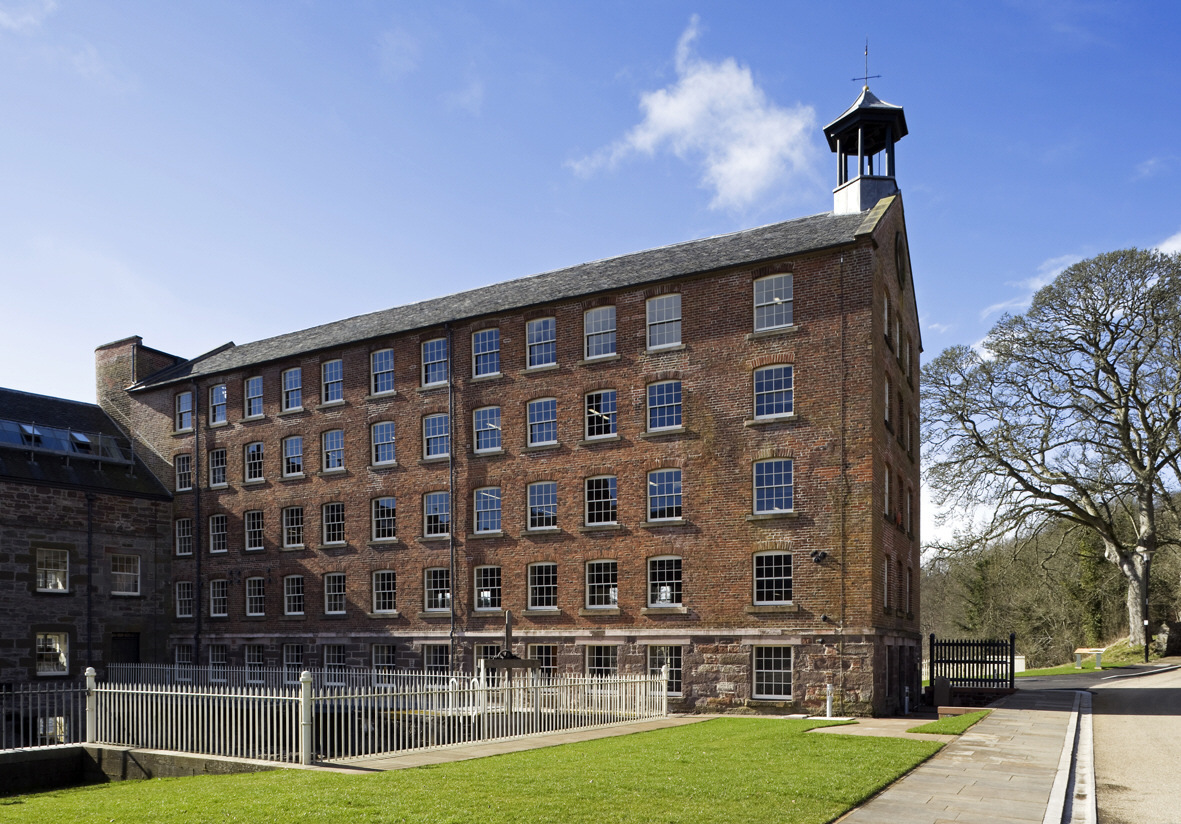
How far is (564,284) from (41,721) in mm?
20187

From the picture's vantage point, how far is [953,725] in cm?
2075

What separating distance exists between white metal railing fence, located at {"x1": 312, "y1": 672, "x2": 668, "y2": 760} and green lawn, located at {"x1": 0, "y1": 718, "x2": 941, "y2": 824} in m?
2.30

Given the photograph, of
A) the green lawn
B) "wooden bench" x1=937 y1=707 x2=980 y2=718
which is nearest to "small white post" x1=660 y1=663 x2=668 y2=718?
"wooden bench" x1=937 y1=707 x2=980 y2=718

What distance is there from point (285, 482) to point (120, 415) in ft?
39.7

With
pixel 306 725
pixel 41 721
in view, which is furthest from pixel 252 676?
pixel 306 725

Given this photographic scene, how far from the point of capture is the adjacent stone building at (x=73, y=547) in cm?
3666

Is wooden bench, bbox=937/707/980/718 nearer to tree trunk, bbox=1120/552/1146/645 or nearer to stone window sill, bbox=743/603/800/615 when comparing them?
stone window sill, bbox=743/603/800/615

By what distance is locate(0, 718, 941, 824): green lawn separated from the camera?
10508 mm

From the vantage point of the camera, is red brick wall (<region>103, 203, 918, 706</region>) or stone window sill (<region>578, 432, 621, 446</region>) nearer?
red brick wall (<region>103, 203, 918, 706</region>)

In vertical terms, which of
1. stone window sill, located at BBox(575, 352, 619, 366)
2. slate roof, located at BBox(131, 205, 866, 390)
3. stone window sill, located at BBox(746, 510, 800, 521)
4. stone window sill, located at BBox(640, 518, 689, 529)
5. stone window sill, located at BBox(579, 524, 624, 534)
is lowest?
stone window sill, located at BBox(579, 524, 624, 534)

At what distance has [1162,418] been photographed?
141ft

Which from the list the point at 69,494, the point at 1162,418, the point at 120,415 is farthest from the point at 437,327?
the point at 1162,418

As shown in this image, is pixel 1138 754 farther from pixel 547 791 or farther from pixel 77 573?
pixel 77 573

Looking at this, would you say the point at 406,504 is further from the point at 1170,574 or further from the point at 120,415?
the point at 1170,574
